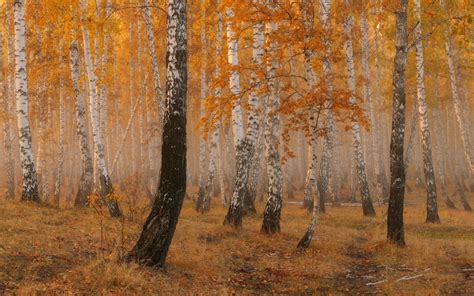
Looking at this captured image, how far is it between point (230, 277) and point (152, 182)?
15921 mm

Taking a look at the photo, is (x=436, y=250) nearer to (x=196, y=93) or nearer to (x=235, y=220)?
(x=235, y=220)

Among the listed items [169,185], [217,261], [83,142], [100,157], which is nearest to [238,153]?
[100,157]

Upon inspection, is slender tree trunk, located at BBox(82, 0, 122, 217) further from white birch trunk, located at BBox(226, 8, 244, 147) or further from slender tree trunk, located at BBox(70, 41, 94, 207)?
white birch trunk, located at BBox(226, 8, 244, 147)

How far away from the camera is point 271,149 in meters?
12.4

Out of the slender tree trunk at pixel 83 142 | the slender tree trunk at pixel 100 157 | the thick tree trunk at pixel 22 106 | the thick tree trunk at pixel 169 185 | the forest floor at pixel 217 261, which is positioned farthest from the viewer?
the slender tree trunk at pixel 83 142

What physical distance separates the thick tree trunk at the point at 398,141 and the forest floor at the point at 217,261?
60cm

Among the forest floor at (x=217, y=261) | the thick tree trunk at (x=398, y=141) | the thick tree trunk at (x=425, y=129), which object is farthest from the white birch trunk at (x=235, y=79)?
the thick tree trunk at (x=425, y=129)

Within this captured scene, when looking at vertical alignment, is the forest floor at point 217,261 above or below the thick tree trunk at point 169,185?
below

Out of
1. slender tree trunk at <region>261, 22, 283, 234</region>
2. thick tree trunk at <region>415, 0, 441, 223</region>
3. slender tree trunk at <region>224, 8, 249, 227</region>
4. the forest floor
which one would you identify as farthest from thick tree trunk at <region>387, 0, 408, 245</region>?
thick tree trunk at <region>415, 0, 441, 223</region>

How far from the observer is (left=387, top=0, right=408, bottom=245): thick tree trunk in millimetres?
11344

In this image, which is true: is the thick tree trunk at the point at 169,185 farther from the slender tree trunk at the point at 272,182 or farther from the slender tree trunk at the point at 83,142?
the slender tree trunk at the point at 83,142

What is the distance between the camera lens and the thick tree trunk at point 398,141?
11.3 metres

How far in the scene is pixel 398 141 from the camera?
11336mm

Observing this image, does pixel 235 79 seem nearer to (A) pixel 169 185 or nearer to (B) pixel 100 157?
(B) pixel 100 157
